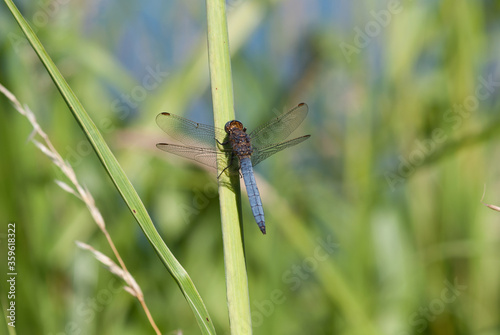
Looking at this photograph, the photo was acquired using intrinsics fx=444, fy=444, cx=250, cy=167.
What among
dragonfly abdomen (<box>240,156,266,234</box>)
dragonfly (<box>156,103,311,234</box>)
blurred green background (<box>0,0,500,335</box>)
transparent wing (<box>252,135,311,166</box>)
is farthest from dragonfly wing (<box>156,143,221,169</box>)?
blurred green background (<box>0,0,500,335</box>)

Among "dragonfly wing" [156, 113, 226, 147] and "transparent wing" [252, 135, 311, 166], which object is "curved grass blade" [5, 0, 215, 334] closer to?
"dragonfly wing" [156, 113, 226, 147]

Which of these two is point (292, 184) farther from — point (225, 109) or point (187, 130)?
point (225, 109)

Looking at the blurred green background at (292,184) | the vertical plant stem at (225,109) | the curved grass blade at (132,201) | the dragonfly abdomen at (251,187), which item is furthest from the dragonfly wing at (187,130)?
the curved grass blade at (132,201)

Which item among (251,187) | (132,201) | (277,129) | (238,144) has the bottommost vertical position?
(132,201)

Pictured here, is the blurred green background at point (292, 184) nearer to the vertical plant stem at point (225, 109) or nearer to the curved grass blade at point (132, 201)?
the vertical plant stem at point (225, 109)

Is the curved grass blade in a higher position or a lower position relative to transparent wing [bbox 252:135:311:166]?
lower

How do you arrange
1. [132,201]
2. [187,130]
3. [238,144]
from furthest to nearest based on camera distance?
[187,130] < [238,144] < [132,201]

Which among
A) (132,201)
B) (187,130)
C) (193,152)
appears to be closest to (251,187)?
(193,152)

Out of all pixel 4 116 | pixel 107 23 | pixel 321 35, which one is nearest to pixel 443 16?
pixel 321 35
